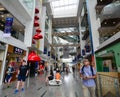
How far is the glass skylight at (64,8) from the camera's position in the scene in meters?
21.7

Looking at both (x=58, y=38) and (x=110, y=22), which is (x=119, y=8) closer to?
(x=110, y=22)

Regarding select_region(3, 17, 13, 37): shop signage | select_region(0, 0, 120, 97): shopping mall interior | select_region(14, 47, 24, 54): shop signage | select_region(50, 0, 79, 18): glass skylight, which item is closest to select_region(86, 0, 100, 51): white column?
select_region(0, 0, 120, 97): shopping mall interior

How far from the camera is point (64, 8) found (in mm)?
24016

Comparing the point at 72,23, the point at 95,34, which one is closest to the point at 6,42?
the point at 95,34

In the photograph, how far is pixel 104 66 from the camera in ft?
22.6

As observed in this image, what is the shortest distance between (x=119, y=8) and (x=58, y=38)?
2348 centimetres

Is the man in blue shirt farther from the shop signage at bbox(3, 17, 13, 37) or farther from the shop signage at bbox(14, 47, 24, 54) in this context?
the shop signage at bbox(14, 47, 24, 54)

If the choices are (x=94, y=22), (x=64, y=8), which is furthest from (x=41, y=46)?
(x=64, y=8)

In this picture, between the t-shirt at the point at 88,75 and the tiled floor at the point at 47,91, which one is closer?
the t-shirt at the point at 88,75

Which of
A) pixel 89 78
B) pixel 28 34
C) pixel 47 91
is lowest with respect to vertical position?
pixel 47 91

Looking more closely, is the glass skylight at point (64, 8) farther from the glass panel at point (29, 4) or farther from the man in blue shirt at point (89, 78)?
the man in blue shirt at point (89, 78)

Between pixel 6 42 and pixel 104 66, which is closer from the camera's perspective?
pixel 104 66

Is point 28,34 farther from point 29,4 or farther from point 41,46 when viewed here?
point 41,46

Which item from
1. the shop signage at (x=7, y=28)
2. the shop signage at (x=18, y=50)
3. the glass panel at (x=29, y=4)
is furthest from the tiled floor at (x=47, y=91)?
the glass panel at (x=29, y=4)
